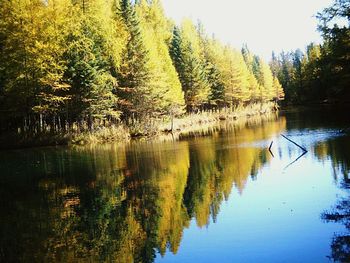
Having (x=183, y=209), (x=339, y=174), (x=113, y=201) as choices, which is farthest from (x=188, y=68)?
(x=183, y=209)

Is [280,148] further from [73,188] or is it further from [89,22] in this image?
[89,22]

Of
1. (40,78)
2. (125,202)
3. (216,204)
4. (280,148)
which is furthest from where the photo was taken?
(40,78)

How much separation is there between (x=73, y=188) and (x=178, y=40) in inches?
1780

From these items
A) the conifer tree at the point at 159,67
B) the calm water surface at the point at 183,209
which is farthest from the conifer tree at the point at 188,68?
the calm water surface at the point at 183,209

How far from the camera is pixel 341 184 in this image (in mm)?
12492

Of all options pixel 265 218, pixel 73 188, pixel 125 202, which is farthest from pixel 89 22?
pixel 265 218

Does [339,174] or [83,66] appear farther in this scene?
[83,66]

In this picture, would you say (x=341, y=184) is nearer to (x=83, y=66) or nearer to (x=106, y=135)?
(x=106, y=135)

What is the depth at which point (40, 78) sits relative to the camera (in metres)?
30.4

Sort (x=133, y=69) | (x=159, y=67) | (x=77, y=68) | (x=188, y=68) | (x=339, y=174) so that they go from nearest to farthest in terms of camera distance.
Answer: (x=339, y=174), (x=77, y=68), (x=133, y=69), (x=159, y=67), (x=188, y=68)

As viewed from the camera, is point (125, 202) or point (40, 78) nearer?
point (125, 202)

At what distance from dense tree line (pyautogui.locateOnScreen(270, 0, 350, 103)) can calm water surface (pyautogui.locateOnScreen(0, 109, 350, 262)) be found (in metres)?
12.0

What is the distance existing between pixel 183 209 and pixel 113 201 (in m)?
2.62

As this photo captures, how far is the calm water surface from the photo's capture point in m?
8.18
